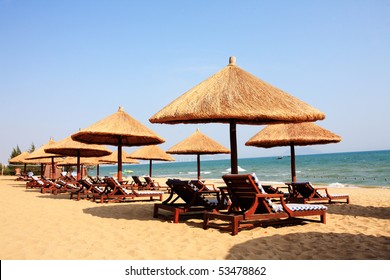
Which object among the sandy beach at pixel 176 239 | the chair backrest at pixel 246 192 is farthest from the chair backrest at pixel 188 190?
the chair backrest at pixel 246 192

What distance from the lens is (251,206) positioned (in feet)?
16.8

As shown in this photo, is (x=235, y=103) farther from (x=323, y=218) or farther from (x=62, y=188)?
(x=62, y=188)

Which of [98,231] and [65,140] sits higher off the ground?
[65,140]

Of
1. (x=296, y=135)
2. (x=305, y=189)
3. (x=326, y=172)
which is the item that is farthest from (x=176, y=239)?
(x=326, y=172)

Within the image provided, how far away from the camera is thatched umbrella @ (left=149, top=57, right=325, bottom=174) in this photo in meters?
5.80

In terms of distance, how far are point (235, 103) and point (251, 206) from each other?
168 cm

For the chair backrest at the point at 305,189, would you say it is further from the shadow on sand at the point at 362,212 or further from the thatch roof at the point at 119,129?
the thatch roof at the point at 119,129

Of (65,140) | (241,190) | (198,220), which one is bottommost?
(198,220)

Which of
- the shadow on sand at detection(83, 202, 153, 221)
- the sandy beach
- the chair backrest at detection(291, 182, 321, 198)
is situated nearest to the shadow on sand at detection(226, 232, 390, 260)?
the sandy beach

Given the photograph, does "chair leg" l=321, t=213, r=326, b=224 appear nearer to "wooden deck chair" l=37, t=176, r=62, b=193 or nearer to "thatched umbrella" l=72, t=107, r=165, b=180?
"thatched umbrella" l=72, t=107, r=165, b=180
